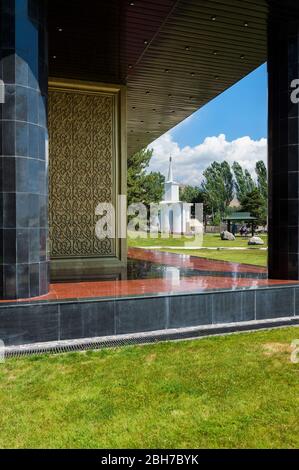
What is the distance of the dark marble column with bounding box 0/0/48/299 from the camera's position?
5.45 meters

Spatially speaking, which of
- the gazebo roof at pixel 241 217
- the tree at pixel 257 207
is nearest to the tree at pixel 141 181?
the gazebo roof at pixel 241 217

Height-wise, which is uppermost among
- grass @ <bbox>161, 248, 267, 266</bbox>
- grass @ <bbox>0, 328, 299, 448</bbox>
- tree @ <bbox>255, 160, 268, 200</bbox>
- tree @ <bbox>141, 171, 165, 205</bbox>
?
tree @ <bbox>255, 160, 268, 200</bbox>

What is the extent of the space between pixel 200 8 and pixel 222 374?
20.7 ft

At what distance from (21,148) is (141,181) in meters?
22.3

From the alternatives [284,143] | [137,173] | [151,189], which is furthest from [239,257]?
[151,189]

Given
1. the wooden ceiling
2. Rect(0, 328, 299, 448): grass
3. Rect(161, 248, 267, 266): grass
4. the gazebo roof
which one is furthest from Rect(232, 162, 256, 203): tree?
Rect(0, 328, 299, 448): grass

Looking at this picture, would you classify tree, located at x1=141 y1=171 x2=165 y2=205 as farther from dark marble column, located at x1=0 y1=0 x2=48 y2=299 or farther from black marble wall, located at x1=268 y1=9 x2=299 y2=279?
dark marble column, located at x1=0 y1=0 x2=48 y2=299

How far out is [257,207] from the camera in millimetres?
38500

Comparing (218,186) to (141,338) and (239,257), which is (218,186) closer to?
(239,257)

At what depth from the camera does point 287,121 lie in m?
7.26

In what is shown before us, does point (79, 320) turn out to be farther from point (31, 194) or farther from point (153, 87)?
point (153, 87)

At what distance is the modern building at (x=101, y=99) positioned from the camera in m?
5.54

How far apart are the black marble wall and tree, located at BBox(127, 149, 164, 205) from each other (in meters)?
18.7

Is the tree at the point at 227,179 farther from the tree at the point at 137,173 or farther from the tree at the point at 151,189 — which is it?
the tree at the point at 137,173
